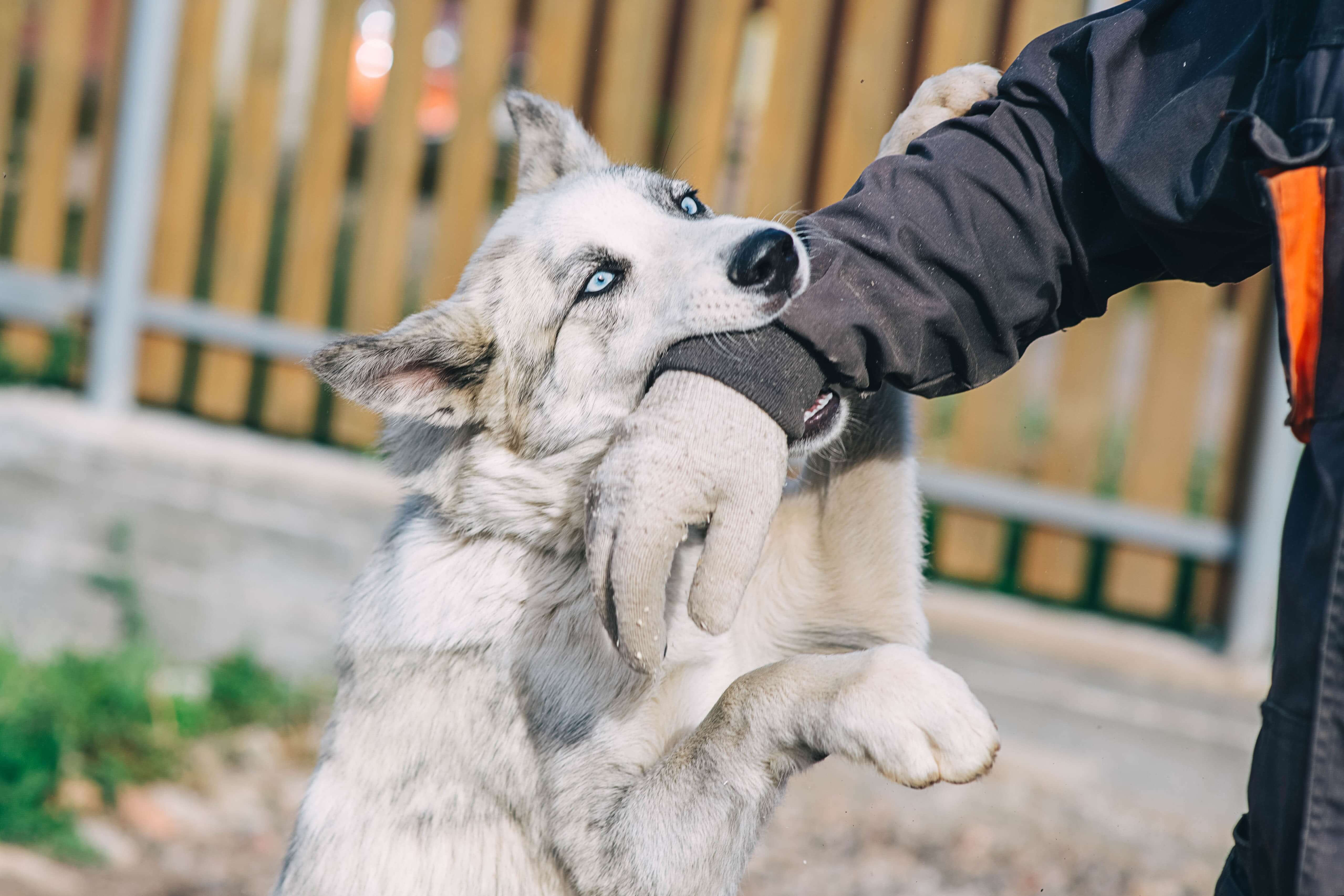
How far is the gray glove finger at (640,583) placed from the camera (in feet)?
4.83

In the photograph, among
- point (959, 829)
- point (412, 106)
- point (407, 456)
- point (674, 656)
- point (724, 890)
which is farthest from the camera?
point (412, 106)

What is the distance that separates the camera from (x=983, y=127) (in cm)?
170

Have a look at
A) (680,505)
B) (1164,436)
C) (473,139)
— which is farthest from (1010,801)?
(473,139)

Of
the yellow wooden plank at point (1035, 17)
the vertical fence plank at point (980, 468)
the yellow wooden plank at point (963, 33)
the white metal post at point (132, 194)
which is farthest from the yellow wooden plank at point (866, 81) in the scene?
the white metal post at point (132, 194)

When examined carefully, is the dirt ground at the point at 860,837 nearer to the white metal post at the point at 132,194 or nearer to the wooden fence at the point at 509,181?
the wooden fence at the point at 509,181

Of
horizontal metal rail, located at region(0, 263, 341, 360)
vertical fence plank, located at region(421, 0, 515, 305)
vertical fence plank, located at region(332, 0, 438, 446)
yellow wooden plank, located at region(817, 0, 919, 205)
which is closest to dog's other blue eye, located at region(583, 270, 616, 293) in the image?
yellow wooden plank, located at region(817, 0, 919, 205)

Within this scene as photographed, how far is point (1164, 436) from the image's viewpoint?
406 centimetres

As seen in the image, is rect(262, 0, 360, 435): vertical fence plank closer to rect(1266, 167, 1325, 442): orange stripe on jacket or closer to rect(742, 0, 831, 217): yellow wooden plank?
rect(742, 0, 831, 217): yellow wooden plank

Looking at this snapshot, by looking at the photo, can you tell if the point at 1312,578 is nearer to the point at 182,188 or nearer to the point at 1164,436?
the point at 1164,436

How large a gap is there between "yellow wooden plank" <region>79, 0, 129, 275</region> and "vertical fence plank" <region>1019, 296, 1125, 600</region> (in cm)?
393

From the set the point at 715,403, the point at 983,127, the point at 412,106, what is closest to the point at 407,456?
the point at 715,403

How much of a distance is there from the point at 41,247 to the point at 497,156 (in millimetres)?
2060

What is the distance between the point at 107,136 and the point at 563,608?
12.8 ft

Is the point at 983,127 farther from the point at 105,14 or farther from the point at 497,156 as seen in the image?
the point at 105,14
